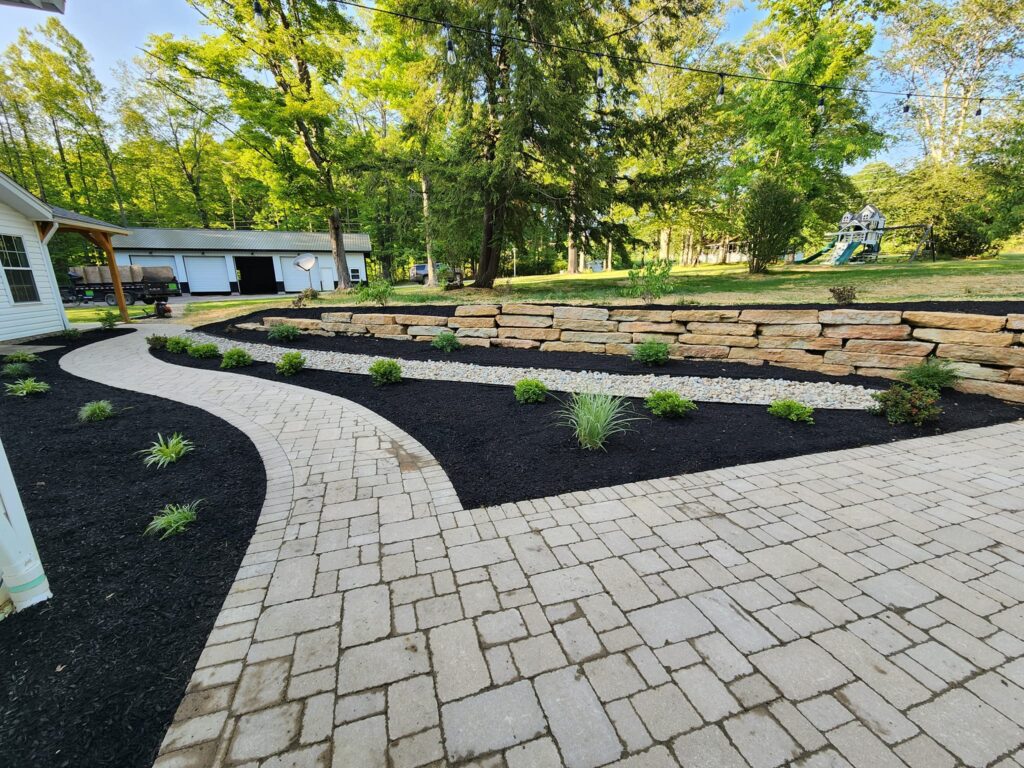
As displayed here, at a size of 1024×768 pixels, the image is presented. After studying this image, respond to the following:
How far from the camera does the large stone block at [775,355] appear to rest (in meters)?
5.23

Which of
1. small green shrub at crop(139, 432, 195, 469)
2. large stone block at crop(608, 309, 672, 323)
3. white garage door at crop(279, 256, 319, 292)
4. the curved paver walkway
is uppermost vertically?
white garage door at crop(279, 256, 319, 292)

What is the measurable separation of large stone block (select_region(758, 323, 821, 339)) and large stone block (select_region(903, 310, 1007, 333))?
857 millimetres

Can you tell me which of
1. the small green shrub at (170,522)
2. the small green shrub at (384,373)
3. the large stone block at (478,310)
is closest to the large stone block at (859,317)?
the large stone block at (478,310)

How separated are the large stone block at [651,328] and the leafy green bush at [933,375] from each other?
2381 millimetres

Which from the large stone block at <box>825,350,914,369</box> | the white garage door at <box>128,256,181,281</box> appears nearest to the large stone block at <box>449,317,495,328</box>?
the large stone block at <box>825,350,914,369</box>

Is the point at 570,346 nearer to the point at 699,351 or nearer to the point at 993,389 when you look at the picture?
the point at 699,351

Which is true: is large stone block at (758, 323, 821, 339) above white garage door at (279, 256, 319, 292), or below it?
below

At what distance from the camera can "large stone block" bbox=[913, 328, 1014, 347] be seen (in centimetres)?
429

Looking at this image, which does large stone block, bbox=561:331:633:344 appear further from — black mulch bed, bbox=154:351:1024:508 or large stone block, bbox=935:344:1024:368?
large stone block, bbox=935:344:1024:368

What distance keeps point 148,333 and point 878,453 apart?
13.2 m

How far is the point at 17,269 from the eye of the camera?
354 inches

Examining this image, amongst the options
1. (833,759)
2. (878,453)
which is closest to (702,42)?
(878,453)

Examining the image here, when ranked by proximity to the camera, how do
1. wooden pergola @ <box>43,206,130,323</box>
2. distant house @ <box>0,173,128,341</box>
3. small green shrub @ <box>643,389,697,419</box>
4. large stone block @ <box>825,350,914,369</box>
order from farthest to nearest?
1. wooden pergola @ <box>43,206,130,323</box>
2. distant house @ <box>0,173,128,341</box>
3. large stone block @ <box>825,350,914,369</box>
4. small green shrub @ <box>643,389,697,419</box>

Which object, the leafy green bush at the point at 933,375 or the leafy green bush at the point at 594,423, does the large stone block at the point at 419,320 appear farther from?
the leafy green bush at the point at 933,375
